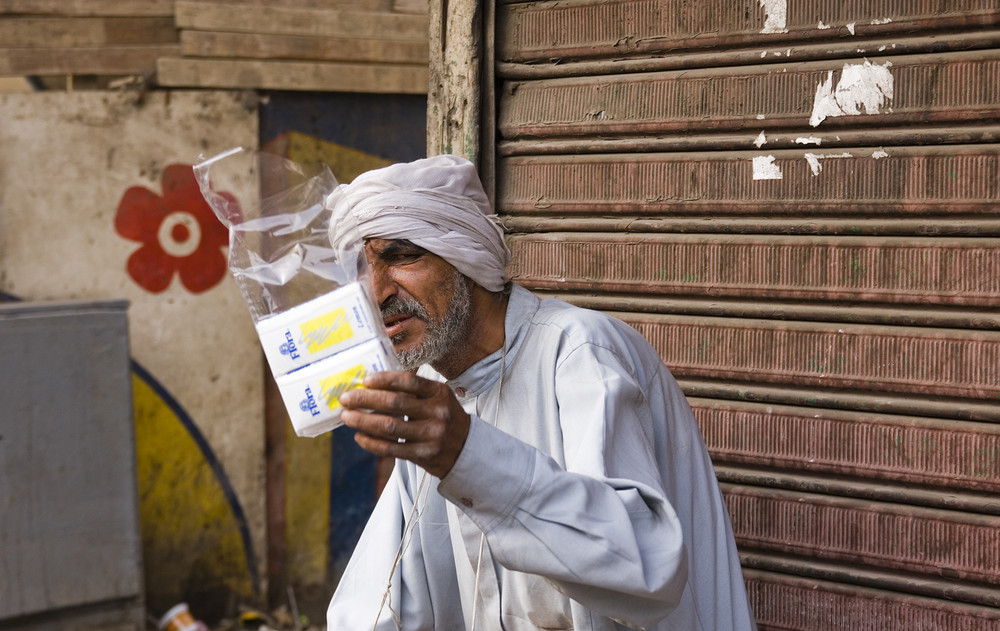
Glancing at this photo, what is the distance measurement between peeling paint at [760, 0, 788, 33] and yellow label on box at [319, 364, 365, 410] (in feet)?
5.62

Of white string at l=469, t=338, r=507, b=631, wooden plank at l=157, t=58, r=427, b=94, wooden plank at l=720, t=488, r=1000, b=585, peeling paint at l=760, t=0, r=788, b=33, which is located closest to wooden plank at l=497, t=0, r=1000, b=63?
peeling paint at l=760, t=0, r=788, b=33

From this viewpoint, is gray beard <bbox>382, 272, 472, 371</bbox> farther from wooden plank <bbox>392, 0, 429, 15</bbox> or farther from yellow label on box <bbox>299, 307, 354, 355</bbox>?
wooden plank <bbox>392, 0, 429, 15</bbox>

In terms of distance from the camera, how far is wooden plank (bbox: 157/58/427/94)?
505cm

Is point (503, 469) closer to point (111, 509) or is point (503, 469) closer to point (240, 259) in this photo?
point (240, 259)

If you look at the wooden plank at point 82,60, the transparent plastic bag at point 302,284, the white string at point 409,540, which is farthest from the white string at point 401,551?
the wooden plank at point 82,60

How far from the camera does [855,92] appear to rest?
2512 millimetres

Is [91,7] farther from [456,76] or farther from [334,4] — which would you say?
[456,76]

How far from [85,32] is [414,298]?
3.67m

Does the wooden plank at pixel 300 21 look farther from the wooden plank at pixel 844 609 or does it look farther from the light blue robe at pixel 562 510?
the wooden plank at pixel 844 609

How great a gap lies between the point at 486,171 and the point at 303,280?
148 centimetres

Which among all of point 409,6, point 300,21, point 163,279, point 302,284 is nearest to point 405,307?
point 302,284

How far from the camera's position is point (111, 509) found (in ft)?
14.4

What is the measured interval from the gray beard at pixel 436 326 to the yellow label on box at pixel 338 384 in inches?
24.1

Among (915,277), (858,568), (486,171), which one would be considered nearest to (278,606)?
(486,171)
